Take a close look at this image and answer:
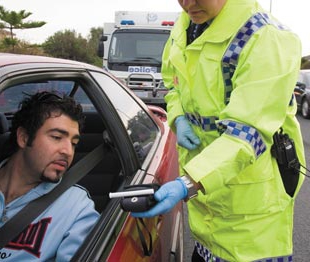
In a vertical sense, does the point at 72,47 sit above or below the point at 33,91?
below

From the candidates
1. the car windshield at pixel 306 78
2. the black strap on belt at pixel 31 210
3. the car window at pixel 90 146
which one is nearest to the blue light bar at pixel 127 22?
the car windshield at pixel 306 78

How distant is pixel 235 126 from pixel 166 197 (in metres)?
0.32

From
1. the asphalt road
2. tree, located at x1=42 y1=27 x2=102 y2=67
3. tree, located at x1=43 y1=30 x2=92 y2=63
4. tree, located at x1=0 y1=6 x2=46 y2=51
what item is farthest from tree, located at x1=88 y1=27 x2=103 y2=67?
the asphalt road

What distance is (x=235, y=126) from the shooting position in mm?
1437

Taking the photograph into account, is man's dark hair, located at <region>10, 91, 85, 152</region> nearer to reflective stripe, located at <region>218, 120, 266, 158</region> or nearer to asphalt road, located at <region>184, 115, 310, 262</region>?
reflective stripe, located at <region>218, 120, 266, 158</region>

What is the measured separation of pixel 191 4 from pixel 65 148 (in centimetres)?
74

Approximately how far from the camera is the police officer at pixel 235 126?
4.70 feet

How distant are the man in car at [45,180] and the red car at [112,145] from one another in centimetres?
9

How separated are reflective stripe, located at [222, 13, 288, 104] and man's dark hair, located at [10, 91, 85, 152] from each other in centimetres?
69

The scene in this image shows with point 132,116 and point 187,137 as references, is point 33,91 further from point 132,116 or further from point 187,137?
point 187,137

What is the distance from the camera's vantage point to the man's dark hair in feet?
5.95

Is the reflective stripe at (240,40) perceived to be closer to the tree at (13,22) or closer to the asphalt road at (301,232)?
the asphalt road at (301,232)

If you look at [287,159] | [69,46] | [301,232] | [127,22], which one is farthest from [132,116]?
[69,46]

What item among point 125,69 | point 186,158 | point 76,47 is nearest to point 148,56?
point 125,69
